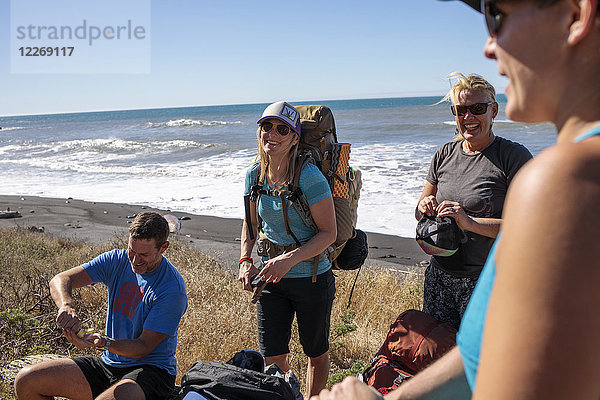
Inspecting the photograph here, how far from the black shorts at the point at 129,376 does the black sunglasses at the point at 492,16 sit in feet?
9.64

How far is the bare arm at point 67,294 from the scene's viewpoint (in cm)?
327

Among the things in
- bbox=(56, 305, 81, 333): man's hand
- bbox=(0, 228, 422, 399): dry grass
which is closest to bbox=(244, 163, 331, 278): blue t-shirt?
bbox=(0, 228, 422, 399): dry grass

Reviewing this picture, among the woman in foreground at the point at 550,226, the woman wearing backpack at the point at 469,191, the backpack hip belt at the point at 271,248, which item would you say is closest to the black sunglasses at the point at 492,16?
the woman in foreground at the point at 550,226

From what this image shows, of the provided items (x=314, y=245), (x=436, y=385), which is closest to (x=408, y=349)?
(x=314, y=245)

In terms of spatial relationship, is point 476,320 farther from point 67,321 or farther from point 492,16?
point 67,321

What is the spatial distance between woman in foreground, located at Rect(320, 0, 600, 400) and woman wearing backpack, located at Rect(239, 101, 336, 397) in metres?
2.55

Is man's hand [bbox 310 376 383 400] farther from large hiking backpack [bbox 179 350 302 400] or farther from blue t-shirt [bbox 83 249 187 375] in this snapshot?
blue t-shirt [bbox 83 249 187 375]

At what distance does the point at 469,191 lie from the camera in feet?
10.9

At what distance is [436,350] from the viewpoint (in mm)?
2848

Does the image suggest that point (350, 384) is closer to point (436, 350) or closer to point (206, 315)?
point (436, 350)

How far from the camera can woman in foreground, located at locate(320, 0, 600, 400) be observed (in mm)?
658

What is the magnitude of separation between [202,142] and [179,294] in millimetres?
31682

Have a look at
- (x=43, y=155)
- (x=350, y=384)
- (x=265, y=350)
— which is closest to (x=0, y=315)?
(x=265, y=350)

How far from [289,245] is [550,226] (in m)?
2.85
